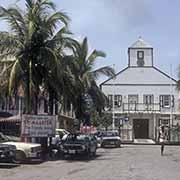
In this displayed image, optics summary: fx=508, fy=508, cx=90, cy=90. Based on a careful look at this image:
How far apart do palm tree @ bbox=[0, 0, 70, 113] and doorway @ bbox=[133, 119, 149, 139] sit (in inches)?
1594

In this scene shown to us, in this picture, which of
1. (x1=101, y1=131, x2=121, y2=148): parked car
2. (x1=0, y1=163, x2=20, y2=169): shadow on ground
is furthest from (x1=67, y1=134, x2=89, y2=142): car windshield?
(x1=101, y1=131, x2=121, y2=148): parked car

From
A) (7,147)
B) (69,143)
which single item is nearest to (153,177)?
(7,147)

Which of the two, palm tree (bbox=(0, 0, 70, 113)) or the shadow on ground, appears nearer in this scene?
the shadow on ground

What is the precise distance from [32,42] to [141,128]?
42.0 m

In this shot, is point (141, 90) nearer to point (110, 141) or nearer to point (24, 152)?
point (110, 141)

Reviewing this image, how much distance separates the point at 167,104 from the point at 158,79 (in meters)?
3.74

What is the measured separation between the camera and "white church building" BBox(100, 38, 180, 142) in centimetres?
6762

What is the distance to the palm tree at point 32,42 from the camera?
28234mm

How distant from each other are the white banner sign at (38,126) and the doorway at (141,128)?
39.1m

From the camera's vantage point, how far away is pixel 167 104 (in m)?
68.6

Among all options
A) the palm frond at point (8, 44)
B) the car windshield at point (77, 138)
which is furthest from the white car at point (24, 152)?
the palm frond at point (8, 44)

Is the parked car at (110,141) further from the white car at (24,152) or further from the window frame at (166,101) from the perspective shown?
the window frame at (166,101)

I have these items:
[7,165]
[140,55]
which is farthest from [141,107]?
[7,165]

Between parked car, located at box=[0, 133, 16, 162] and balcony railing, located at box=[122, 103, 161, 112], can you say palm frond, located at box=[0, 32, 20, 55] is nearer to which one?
parked car, located at box=[0, 133, 16, 162]
